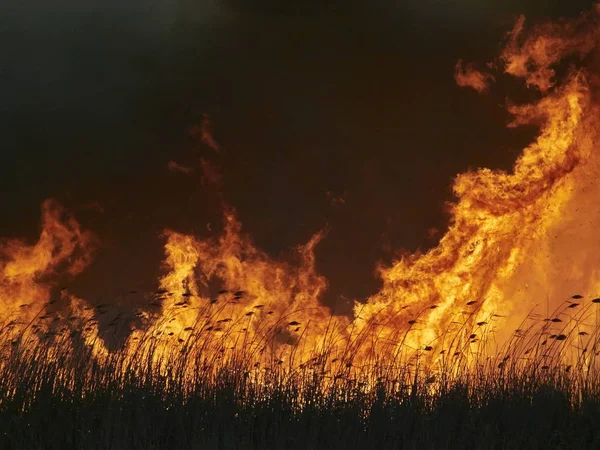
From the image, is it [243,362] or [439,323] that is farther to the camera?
[439,323]

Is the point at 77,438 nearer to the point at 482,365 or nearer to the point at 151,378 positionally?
the point at 151,378

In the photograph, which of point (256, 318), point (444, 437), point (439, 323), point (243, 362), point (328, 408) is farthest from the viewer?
point (439, 323)

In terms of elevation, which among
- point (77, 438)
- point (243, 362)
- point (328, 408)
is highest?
point (243, 362)

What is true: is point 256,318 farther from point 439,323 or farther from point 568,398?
Answer: point 568,398

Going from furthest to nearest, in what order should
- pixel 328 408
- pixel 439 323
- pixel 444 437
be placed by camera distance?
1. pixel 439 323
2. pixel 328 408
3. pixel 444 437

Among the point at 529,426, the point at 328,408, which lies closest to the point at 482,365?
the point at 529,426

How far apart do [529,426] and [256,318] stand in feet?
16.5

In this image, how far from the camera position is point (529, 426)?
10547mm

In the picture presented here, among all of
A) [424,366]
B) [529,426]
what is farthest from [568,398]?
[424,366]

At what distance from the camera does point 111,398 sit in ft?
35.0

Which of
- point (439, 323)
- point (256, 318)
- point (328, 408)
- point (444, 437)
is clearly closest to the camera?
point (444, 437)

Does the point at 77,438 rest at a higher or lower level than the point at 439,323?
lower

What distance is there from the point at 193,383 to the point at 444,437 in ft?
11.9

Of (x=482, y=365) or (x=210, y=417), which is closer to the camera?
(x=210, y=417)
